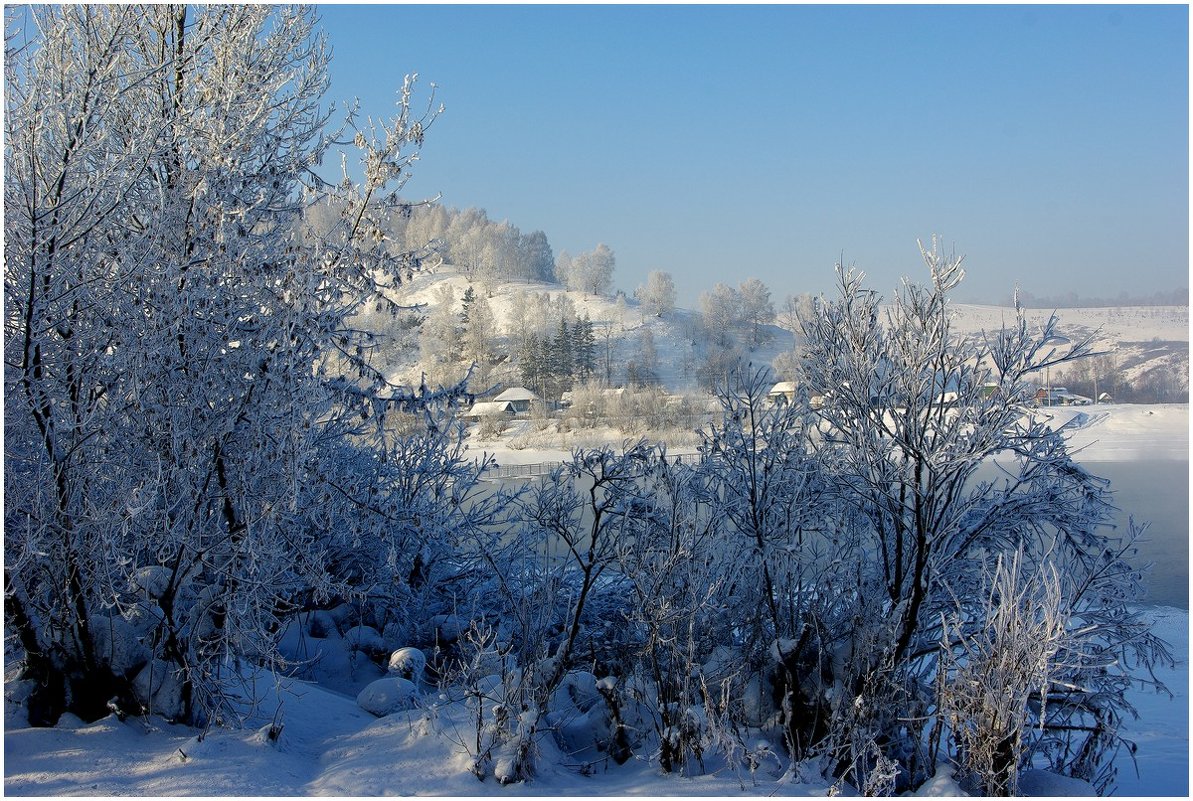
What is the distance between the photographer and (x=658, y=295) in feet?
334

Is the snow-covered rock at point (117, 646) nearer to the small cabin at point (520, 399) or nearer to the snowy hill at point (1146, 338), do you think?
the snowy hill at point (1146, 338)

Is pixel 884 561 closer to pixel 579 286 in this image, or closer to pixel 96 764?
pixel 96 764

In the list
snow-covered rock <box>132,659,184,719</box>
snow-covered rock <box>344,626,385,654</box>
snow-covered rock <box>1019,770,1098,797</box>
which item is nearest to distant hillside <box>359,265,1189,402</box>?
snow-covered rock <box>344,626,385,654</box>

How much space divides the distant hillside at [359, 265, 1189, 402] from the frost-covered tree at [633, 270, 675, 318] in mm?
1186

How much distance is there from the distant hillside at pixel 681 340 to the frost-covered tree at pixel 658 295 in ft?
3.89

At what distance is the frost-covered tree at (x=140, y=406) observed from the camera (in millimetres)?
4758

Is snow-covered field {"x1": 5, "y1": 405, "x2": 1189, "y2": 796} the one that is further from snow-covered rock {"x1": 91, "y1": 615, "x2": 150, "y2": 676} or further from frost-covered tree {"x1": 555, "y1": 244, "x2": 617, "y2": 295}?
frost-covered tree {"x1": 555, "y1": 244, "x2": 617, "y2": 295}

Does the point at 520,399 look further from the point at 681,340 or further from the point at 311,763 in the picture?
the point at 311,763

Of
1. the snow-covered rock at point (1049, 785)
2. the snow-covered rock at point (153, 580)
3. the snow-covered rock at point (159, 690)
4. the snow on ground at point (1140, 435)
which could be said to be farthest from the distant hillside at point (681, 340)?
the snow-covered rock at point (159, 690)

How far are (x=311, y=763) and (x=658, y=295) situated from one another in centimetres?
9829

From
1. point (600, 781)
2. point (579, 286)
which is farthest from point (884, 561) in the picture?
point (579, 286)

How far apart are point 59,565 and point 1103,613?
23.0 ft

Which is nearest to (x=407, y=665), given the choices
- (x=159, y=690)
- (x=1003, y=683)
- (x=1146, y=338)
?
(x=159, y=690)

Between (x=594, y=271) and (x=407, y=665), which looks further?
(x=594, y=271)
